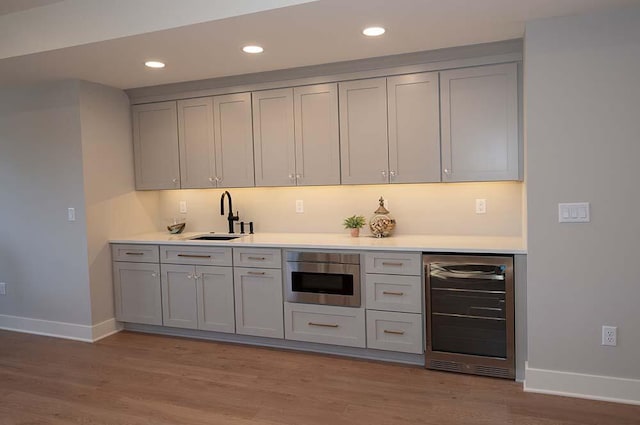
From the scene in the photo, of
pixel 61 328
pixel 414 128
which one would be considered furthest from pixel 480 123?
pixel 61 328

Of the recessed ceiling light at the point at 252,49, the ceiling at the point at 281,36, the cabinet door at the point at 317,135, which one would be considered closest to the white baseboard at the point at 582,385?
the cabinet door at the point at 317,135

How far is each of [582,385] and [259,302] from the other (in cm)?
230

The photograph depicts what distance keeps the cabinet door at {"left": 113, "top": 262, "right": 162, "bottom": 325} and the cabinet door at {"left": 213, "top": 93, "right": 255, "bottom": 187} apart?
1.03 meters

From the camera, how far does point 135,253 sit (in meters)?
4.22

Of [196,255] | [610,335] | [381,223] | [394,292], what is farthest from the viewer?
[196,255]

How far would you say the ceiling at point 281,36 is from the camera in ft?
8.52

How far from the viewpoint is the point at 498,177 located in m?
3.37

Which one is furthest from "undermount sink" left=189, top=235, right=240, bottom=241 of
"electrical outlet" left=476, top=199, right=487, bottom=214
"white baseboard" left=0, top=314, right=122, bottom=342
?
"electrical outlet" left=476, top=199, right=487, bottom=214

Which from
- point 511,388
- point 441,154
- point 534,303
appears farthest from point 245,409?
point 441,154

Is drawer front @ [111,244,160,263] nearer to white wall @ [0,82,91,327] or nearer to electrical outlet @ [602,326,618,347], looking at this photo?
white wall @ [0,82,91,327]

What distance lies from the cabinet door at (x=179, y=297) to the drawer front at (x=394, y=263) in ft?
5.14

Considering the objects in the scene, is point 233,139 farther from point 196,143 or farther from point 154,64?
point 154,64

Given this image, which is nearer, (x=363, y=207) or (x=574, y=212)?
(x=574, y=212)

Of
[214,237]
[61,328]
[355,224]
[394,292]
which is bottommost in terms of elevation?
[61,328]
